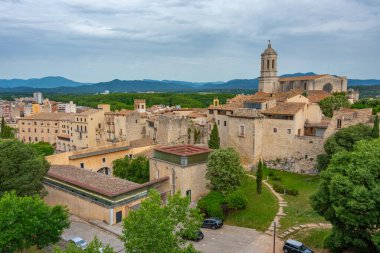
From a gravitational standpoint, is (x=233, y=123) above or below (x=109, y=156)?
above

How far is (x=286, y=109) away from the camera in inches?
1711

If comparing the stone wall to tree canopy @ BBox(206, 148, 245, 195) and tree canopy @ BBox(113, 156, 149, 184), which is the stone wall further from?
tree canopy @ BBox(206, 148, 245, 195)

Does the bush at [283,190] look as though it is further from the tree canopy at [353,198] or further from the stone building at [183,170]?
the tree canopy at [353,198]

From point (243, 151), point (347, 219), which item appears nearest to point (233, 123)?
point (243, 151)

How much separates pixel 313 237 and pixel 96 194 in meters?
19.0

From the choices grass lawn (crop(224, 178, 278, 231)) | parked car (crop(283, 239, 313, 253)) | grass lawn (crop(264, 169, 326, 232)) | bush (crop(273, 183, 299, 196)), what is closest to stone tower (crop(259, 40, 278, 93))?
grass lawn (crop(264, 169, 326, 232))

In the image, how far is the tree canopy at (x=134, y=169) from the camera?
38997 mm

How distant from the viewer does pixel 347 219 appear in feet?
64.8

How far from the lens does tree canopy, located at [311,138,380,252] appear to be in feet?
62.4

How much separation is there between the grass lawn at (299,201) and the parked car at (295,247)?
3524mm

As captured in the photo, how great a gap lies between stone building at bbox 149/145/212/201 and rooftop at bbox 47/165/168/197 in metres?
1.16

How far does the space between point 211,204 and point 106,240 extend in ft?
32.0

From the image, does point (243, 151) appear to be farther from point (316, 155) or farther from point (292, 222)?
point (292, 222)

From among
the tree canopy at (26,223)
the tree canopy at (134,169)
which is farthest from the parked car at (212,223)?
the tree canopy at (134,169)
